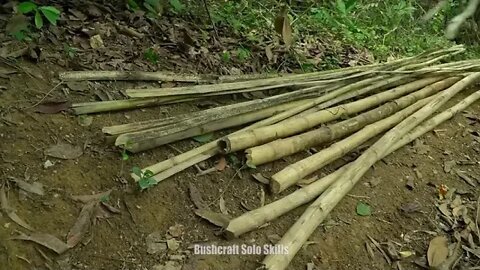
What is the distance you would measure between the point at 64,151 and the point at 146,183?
0.42 meters

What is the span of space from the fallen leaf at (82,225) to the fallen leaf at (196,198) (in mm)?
415

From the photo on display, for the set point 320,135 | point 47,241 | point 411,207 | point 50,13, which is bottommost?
point 47,241

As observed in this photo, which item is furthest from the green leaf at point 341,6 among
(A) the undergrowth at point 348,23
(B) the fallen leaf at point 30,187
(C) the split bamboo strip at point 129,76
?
(B) the fallen leaf at point 30,187

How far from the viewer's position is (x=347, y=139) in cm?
269

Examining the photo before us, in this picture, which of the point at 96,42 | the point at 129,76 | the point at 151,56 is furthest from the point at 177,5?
the point at 129,76

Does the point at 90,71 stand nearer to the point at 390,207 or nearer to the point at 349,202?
the point at 349,202

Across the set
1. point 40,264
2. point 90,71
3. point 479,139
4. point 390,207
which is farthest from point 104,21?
point 479,139

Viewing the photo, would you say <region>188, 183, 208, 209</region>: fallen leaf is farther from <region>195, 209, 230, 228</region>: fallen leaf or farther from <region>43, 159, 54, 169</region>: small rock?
<region>43, 159, 54, 169</region>: small rock

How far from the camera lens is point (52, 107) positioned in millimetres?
2318

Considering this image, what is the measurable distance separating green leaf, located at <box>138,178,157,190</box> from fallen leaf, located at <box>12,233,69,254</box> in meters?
A: 0.38

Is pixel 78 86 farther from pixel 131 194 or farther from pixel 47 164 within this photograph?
pixel 131 194

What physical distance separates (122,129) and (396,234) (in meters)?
→ 1.41

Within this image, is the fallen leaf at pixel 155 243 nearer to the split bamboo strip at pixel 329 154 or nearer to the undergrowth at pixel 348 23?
the split bamboo strip at pixel 329 154

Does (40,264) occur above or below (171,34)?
below
